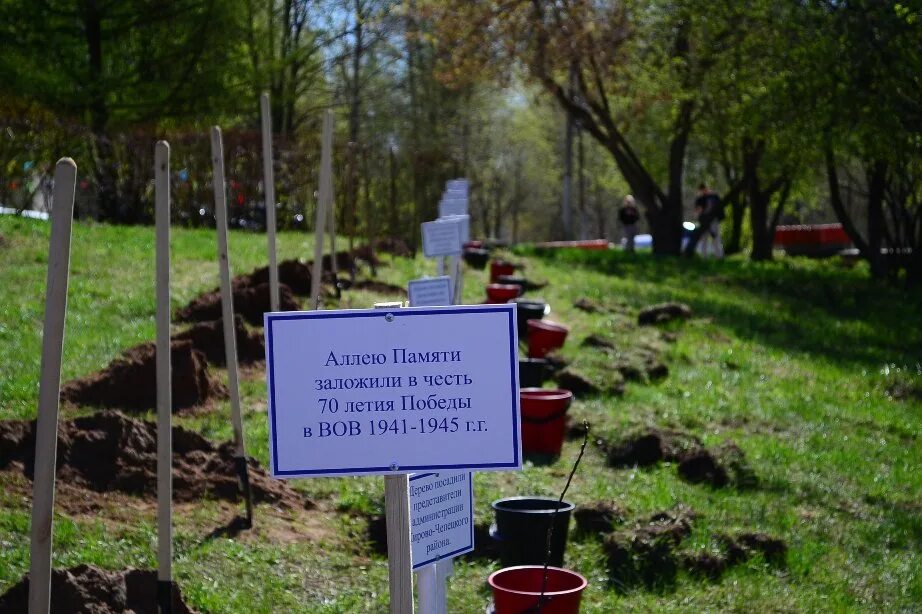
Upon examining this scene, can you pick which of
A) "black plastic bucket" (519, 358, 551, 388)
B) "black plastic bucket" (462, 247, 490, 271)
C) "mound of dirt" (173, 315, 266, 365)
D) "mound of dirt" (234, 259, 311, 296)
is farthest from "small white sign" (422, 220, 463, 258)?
"black plastic bucket" (462, 247, 490, 271)

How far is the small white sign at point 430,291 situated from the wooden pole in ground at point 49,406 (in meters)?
3.90

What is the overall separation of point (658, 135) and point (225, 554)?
30.2 metres

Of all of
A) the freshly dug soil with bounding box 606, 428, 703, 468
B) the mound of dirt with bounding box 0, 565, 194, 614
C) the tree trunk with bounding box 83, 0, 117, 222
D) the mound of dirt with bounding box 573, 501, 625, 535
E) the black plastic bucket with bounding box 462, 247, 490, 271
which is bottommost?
the mound of dirt with bounding box 573, 501, 625, 535

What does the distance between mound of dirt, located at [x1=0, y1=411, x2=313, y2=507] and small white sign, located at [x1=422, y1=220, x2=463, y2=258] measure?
2.82 m

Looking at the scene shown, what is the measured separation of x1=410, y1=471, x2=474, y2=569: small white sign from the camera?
13.2ft

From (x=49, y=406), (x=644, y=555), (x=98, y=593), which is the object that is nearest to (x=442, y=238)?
(x=644, y=555)

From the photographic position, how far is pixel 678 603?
597 centimetres

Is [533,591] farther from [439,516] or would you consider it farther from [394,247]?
[394,247]

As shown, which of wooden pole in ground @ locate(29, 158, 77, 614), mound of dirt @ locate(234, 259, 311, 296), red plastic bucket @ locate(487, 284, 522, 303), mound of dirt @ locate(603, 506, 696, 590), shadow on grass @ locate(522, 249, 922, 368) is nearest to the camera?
wooden pole in ground @ locate(29, 158, 77, 614)

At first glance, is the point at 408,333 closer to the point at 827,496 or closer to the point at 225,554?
the point at 225,554

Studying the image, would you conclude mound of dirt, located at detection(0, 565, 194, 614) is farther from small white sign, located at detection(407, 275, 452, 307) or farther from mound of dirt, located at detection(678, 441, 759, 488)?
mound of dirt, located at detection(678, 441, 759, 488)

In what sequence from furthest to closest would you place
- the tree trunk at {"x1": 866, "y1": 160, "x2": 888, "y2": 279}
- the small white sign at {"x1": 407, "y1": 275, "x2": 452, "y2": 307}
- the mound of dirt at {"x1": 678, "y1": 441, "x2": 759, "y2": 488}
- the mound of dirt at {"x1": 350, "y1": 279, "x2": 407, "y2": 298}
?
the tree trunk at {"x1": 866, "y1": 160, "x2": 888, "y2": 279} < the mound of dirt at {"x1": 350, "y1": 279, "x2": 407, "y2": 298} < the mound of dirt at {"x1": 678, "y1": 441, "x2": 759, "y2": 488} < the small white sign at {"x1": 407, "y1": 275, "x2": 452, "y2": 307}

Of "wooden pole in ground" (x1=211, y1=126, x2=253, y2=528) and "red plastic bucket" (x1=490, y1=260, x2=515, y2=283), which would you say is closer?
"wooden pole in ground" (x1=211, y1=126, x2=253, y2=528)

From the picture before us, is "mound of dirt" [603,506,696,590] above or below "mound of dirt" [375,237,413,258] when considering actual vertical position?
below
